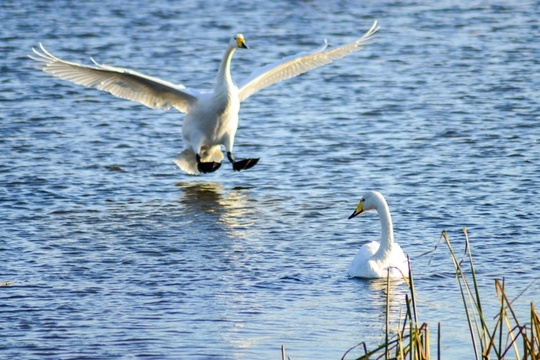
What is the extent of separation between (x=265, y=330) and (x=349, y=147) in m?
6.27

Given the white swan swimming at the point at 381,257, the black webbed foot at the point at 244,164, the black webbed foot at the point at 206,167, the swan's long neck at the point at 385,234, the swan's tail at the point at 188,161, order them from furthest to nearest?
the swan's tail at the point at 188,161 < the black webbed foot at the point at 206,167 < the black webbed foot at the point at 244,164 < the swan's long neck at the point at 385,234 < the white swan swimming at the point at 381,257

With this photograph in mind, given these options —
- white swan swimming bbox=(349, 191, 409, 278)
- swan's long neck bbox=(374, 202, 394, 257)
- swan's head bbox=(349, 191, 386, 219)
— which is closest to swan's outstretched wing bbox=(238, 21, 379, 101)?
swan's head bbox=(349, 191, 386, 219)

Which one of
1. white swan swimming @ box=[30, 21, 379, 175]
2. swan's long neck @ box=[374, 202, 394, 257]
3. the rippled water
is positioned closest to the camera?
the rippled water

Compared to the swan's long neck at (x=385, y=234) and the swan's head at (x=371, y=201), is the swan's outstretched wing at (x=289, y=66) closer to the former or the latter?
the swan's head at (x=371, y=201)

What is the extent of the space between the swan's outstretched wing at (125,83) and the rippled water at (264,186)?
29.0 inches

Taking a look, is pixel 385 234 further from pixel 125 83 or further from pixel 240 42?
pixel 125 83

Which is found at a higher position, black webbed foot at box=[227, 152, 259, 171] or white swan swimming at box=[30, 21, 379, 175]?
white swan swimming at box=[30, 21, 379, 175]

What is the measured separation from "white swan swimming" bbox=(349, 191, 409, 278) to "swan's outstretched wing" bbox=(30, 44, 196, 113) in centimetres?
370

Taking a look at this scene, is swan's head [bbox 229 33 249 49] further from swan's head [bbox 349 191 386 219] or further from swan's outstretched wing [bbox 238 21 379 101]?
swan's head [bbox 349 191 386 219]

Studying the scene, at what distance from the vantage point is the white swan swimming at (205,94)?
12.3 m

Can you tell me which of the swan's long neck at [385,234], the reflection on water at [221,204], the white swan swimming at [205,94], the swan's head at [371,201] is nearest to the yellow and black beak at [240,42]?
the white swan swimming at [205,94]

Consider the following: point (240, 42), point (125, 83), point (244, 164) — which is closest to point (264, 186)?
point (244, 164)

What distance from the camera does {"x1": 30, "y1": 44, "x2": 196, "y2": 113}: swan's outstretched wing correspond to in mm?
11859

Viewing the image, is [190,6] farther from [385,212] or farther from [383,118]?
[385,212]
